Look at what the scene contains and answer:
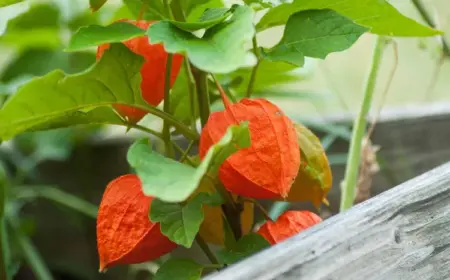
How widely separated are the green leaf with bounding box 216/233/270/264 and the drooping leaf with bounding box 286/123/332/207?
0.11 ft

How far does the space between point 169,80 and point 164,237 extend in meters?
0.07

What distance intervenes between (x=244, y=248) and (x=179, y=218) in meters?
0.04

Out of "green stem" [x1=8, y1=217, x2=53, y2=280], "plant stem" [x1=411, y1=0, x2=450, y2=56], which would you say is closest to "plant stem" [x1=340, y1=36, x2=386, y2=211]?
"plant stem" [x1=411, y1=0, x2=450, y2=56]

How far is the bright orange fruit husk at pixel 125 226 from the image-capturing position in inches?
10.3

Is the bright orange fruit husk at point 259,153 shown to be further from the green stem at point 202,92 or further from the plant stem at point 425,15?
the plant stem at point 425,15

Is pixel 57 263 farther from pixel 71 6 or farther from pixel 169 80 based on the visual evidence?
pixel 169 80

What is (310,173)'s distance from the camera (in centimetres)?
29

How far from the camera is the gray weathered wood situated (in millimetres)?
199

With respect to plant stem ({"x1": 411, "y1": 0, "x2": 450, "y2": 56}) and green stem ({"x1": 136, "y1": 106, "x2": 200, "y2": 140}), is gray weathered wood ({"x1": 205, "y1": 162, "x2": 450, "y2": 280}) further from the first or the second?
plant stem ({"x1": 411, "y1": 0, "x2": 450, "y2": 56})

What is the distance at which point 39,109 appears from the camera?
0.25 m

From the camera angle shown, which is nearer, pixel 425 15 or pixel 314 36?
pixel 314 36

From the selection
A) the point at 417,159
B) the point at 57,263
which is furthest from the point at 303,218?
the point at 57,263

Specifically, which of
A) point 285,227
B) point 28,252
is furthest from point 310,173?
point 28,252

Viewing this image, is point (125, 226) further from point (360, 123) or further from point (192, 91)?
point (360, 123)
